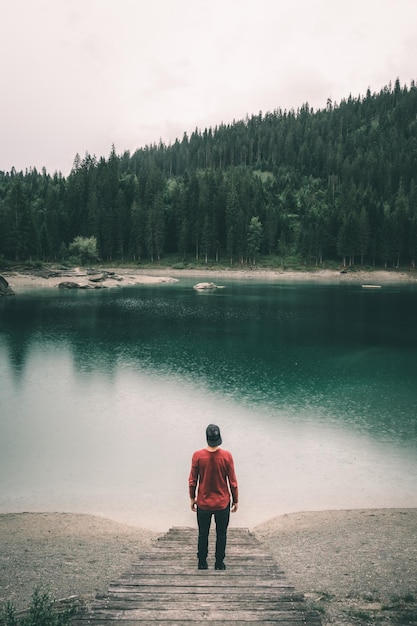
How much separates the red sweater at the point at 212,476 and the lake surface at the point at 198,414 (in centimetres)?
520

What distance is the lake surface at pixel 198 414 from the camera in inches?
556

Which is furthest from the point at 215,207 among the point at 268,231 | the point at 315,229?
the point at 315,229

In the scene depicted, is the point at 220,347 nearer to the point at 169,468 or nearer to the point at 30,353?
the point at 30,353

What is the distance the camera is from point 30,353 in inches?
1330

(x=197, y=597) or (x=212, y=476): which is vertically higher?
(x=212, y=476)

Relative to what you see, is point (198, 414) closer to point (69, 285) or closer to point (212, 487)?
point (212, 487)

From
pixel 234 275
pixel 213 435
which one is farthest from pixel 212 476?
pixel 234 275

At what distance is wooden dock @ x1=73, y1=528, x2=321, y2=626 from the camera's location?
18.9 feet

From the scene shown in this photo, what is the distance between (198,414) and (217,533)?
13795 millimetres

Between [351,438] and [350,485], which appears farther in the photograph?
[351,438]

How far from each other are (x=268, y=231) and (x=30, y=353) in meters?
108

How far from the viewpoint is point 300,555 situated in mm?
9539

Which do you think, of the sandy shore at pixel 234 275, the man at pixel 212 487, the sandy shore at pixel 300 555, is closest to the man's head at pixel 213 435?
the man at pixel 212 487

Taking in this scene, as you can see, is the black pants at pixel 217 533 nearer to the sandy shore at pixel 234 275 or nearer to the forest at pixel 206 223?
the sandy shore at pixel 234 275
